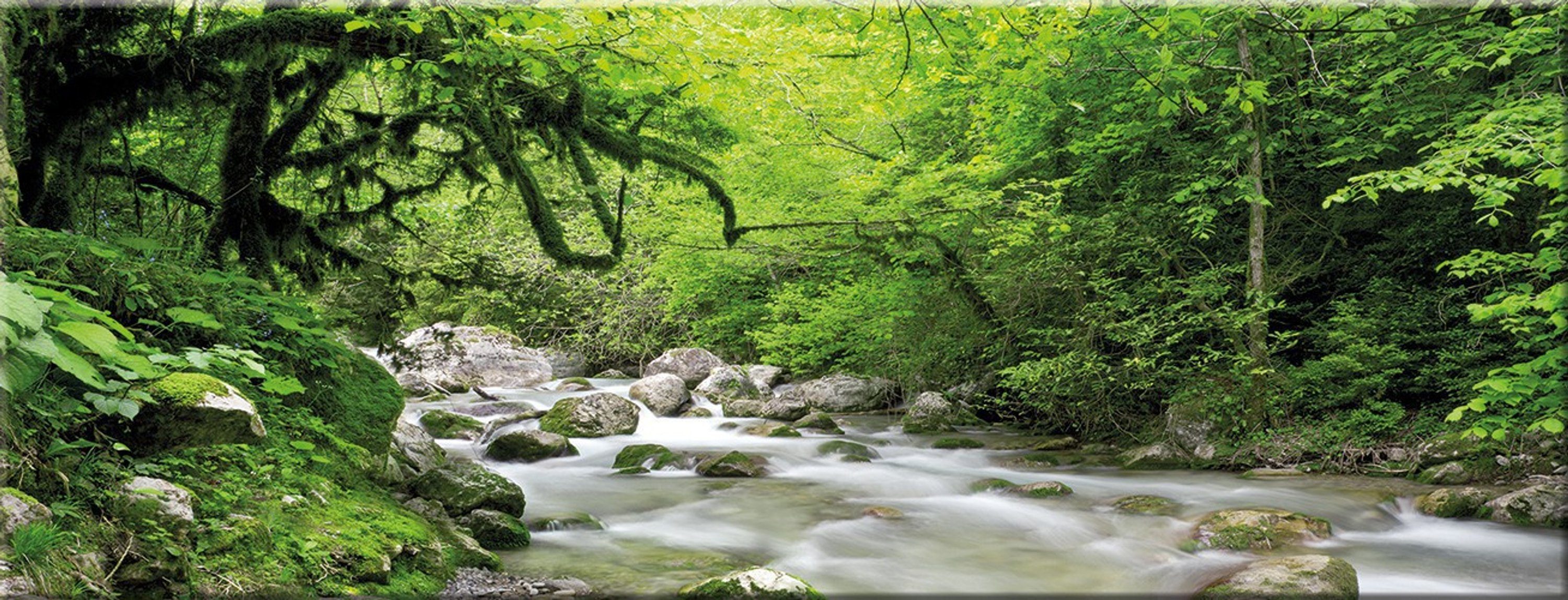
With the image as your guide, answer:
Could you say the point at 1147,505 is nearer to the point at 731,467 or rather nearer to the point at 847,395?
the point at 731,467

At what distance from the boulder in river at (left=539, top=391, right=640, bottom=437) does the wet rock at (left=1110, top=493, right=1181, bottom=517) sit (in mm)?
6578

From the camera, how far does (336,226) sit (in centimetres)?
667

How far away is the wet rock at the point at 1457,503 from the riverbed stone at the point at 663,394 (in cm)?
999

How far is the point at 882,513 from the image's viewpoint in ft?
23.8

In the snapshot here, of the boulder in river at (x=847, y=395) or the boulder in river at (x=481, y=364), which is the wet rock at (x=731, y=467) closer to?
the boulder in river at (x=847, y=395)

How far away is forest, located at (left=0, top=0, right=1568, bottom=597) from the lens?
11.1 ft

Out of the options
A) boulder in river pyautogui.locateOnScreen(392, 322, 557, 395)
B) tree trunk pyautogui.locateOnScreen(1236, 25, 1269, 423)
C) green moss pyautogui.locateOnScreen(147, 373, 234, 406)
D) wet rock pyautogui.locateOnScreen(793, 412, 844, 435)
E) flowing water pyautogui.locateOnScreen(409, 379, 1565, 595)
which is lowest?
flowing water pyautogui.locateOnScreen(409, 379, 1565, 595)

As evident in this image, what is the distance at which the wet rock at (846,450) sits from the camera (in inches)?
401

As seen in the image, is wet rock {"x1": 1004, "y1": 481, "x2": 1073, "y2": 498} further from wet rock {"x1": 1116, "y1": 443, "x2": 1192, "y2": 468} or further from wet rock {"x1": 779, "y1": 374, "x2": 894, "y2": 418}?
wet rock {"x1": 779, "y1": 374, "x2": 894, "y2": 418}

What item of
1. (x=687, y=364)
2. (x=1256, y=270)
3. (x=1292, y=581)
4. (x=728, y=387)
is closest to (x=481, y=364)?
(x=687, y=364)

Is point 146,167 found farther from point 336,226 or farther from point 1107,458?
point 1107,458

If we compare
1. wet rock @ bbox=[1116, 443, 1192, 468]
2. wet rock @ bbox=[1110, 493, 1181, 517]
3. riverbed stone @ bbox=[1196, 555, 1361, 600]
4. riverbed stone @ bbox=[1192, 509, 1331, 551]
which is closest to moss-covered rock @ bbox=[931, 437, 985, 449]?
wet rock @ bbox=[1116, 443, 1192, 468]

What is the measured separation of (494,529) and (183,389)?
2495 millimetres

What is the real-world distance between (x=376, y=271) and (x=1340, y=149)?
30.8 feet
